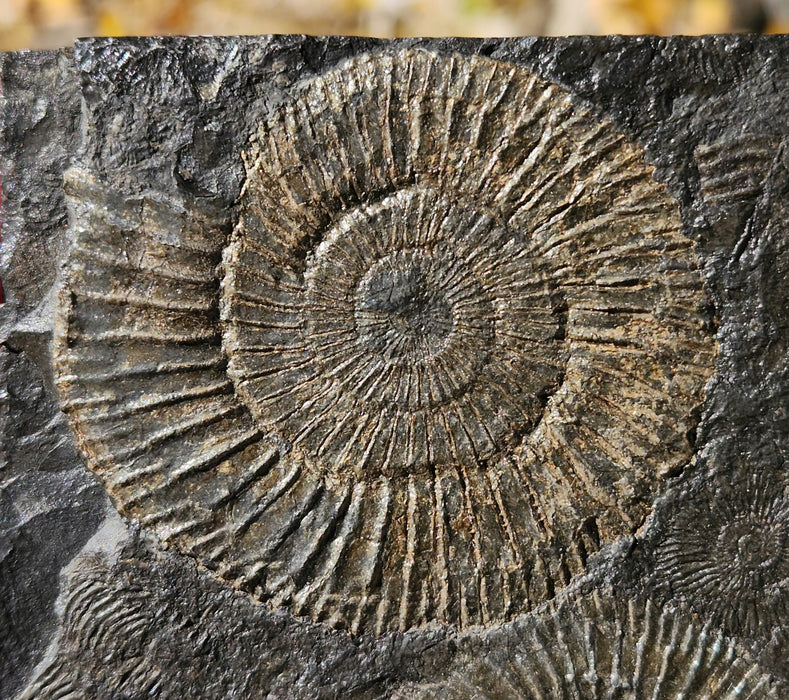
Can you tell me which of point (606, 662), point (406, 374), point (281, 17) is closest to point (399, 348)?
point (406, 374)

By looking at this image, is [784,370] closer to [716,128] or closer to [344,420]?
[716,128]

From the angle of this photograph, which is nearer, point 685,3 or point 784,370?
point 784,370

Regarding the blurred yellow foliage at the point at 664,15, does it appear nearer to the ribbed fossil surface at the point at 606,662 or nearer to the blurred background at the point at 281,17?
the blurred background at the point at 281,17

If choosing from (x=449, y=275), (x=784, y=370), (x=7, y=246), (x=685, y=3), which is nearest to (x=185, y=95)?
(x=7, y=246)

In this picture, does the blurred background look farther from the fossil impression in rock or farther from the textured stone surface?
the fossil impression in rock

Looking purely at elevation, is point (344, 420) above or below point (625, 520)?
above
